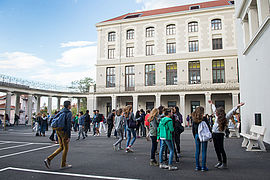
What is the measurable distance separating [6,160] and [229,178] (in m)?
6.93

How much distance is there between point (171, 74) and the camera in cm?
3075

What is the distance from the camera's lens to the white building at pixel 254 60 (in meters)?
9.35

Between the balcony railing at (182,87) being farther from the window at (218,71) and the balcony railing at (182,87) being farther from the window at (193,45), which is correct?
the window at (193,45)

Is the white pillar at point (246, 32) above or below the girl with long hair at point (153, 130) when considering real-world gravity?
above

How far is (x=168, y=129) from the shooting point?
552 cm

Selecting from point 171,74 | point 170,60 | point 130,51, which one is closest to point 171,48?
point 170,60

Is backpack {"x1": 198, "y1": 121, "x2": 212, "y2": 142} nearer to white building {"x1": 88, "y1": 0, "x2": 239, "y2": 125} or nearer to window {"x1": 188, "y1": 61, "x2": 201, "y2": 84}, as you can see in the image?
white building {"x1": 88, "y1": 0, "x2": 239, "y2": 125}

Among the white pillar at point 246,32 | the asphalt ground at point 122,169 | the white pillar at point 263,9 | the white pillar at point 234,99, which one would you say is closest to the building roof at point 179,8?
the white pillar at point 234,99

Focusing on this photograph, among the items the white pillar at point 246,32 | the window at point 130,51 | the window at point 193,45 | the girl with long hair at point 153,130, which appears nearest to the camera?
the girl with long hair at point 153,130

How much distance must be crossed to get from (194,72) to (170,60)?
4.07 meters

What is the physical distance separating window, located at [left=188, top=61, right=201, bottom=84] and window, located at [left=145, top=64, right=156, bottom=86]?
5568 mm

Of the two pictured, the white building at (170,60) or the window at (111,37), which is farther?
the window at (111,37)

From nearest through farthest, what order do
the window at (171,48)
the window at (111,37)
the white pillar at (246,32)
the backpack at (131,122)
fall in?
1. the backpack at (131,122)
2. the white pillar at (246,32)
3. the window at (171,48)
4. the window at (111,37)

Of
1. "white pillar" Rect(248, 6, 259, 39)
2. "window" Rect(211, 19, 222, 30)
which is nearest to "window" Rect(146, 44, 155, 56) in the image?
"window" Rect(211, 19, 222, 30)
